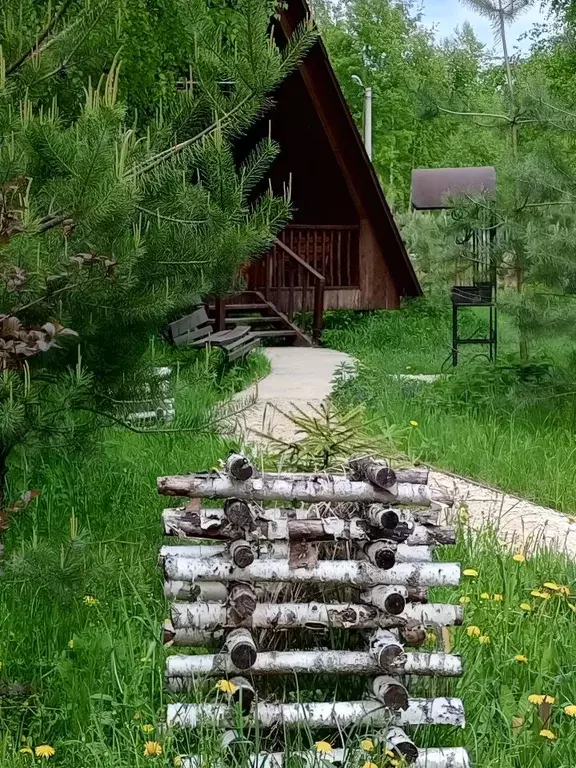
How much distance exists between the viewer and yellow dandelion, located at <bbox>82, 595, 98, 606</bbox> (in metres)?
3.45

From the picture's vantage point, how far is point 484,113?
25.0 ft

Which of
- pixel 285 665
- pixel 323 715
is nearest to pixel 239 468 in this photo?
pixel 285 665

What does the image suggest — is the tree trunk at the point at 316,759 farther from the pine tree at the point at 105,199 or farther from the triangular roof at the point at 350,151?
the triangular roof at the point at 350,151

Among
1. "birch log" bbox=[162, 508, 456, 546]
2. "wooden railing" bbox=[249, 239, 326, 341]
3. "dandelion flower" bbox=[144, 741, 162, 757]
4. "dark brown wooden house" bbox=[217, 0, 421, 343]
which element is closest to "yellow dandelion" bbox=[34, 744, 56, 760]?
"dandelion flower" bbox=[144, 741, 162, 757]

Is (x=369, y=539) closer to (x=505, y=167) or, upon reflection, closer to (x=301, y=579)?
(x=301, y=579)

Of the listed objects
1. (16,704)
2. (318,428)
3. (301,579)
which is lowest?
(16,704)

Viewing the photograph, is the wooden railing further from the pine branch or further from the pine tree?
the pine branch

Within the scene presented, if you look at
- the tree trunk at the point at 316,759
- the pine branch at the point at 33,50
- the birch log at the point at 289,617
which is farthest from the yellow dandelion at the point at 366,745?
the pine branch at the point at 33,50

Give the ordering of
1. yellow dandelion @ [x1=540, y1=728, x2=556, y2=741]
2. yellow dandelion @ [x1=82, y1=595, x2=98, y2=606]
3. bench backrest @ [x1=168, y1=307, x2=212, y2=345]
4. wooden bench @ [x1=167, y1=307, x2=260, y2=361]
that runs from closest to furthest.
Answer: yellow dandelion @ [x1=540, y1=728, x2=556, y2=741], yellow dandelion @ [x1=82, y1=595, x2=98, y2=606], wooden bench @ [x1=167, y1=307, x2=260, y2=361], bench backrest @ [x1=168, y1=307, x2=212, y2=345]

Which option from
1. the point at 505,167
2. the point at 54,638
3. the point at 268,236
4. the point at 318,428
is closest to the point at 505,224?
the point at 505,167

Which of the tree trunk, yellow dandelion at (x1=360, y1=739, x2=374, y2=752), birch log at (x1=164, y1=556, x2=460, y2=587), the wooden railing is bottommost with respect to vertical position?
the tree trunk

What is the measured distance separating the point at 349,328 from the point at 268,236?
37.7 feet

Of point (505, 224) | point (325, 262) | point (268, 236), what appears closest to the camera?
point (268, 236)

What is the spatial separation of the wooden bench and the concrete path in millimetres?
421
